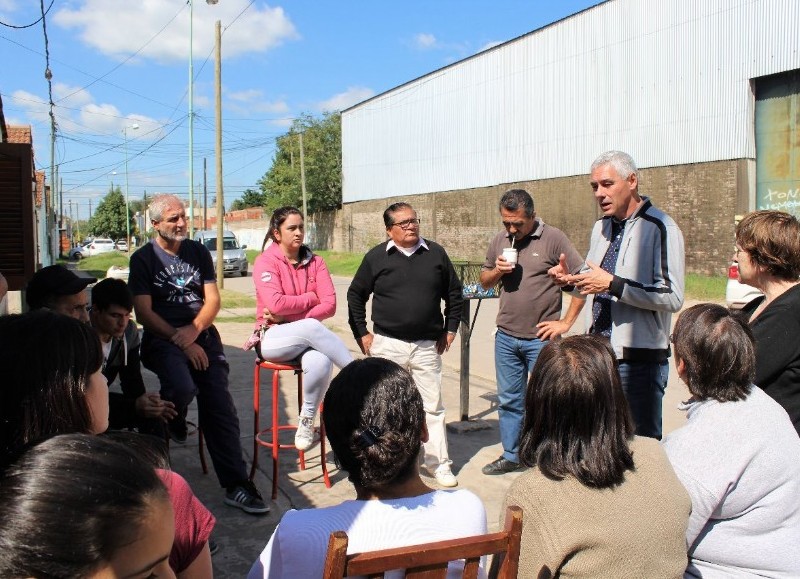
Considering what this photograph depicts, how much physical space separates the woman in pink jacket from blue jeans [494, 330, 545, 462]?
3.70 feet

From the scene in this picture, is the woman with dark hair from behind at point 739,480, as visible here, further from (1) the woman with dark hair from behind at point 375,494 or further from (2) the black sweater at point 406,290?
(2) the black sweater at point 406,290

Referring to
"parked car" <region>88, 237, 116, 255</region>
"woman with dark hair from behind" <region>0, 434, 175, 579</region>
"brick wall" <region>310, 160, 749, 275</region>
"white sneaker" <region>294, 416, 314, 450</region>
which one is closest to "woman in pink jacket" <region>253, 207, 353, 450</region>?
"white sneaker" <region>294, 416, 314, 450</region>

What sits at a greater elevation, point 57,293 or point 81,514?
point 57,293

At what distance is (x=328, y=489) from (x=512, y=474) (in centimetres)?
128

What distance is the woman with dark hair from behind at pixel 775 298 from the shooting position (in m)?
2.86

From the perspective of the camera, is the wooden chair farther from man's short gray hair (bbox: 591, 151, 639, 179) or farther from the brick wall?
the brick wall

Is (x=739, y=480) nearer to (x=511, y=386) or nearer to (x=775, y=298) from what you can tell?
(x=775, y=298)

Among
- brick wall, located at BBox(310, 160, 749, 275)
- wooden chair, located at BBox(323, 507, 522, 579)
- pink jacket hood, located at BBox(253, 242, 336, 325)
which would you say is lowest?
wooden chair, located at BBox(323, 507, 522, 579)

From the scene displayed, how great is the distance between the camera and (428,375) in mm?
4832

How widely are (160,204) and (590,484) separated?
3.16 meters

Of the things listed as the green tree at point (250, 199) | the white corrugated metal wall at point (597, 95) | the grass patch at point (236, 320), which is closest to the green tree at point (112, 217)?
the green tree at point (250, 199)

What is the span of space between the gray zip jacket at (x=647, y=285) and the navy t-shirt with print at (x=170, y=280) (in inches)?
96.7

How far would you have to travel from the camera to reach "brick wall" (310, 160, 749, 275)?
20.1 meters

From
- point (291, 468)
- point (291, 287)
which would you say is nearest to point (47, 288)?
point (291, 287)
